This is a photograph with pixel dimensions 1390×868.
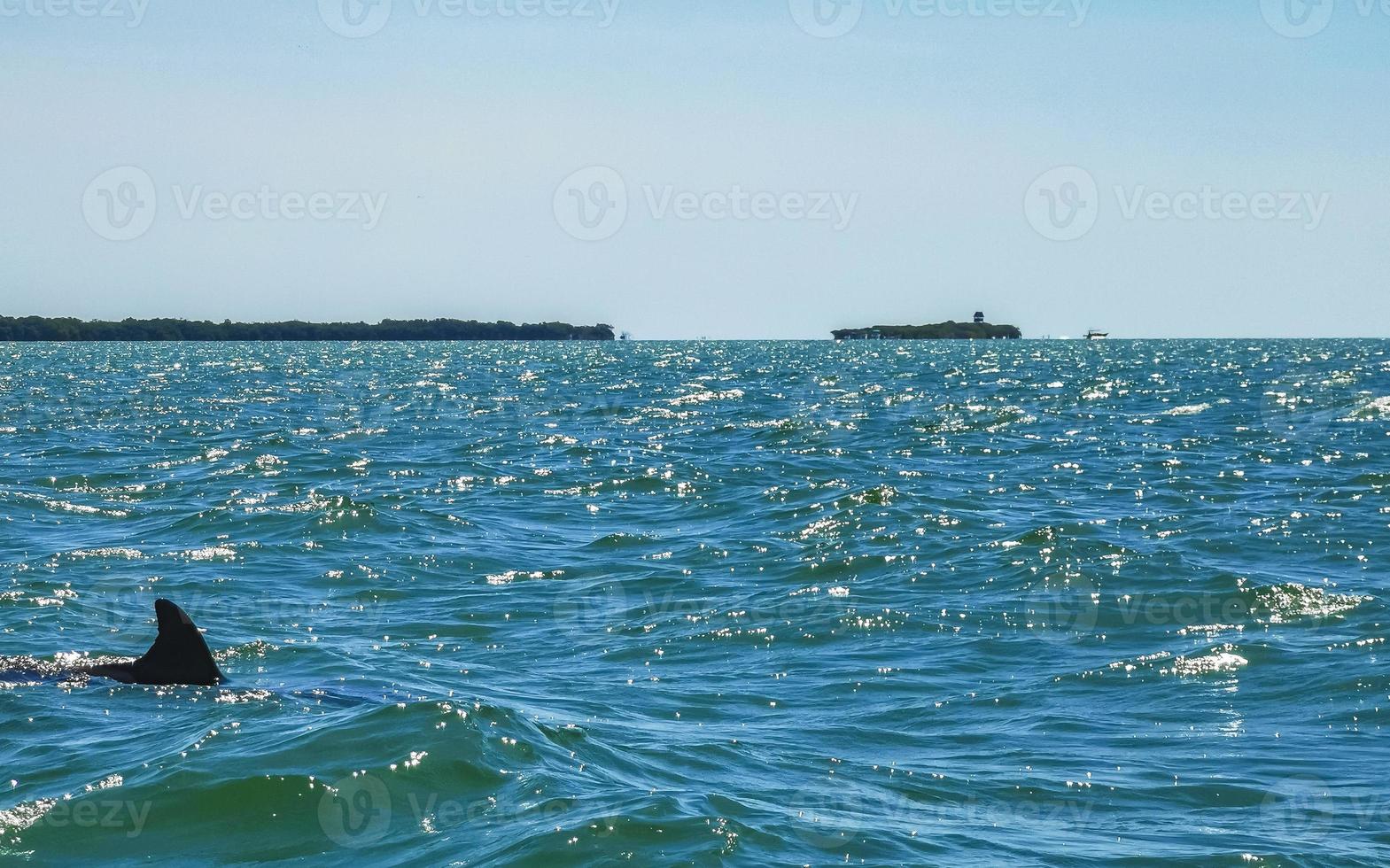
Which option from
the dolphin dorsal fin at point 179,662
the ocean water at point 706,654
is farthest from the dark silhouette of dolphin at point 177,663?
the ocean water at point 706,654

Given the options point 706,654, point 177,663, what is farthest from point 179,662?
point 706,654

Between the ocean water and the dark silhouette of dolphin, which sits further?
the dark silhouette of dolphin

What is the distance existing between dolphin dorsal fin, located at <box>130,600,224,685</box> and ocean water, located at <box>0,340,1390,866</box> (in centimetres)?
27

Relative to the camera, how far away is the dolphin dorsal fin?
438 inches

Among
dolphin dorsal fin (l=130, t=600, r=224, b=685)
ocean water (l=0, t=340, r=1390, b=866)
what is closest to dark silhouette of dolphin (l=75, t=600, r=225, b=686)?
dolphin dorsal fin (l=130, t=600, r=224, b=685)

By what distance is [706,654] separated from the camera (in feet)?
43.1

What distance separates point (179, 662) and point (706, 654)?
15.0ft

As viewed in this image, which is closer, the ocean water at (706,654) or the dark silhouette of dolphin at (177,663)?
the ocean water at (706,654)

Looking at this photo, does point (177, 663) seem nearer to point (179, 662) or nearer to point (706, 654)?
point (179, 662)

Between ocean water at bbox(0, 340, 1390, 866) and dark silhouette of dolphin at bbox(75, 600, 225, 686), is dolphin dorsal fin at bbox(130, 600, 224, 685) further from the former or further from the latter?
ocean water at bbox(0, 340, 1390, 866)

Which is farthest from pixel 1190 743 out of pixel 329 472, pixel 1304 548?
pixel 329 472

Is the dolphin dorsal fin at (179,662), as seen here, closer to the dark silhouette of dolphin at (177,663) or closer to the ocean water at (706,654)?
the dark silhouette of dolphin at (177,663)

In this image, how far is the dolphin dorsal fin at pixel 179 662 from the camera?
11125mm

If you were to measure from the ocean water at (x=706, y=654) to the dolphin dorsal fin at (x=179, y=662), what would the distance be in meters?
0.27
